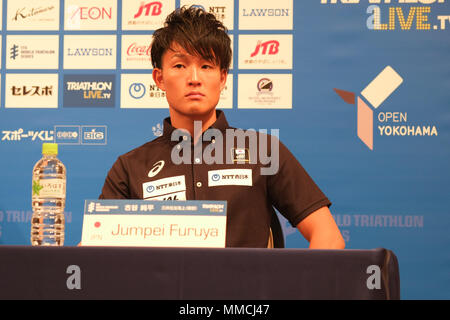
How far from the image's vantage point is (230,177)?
5.28 ft

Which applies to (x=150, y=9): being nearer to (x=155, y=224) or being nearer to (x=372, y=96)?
(x=372, y=96)

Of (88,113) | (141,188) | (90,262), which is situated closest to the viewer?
(90,262)

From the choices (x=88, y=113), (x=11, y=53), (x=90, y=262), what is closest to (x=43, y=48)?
(x=11, y=53)

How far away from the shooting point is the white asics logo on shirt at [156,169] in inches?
64.3

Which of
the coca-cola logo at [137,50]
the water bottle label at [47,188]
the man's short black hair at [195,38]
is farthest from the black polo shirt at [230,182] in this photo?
the coca-cola logo at [137,50]

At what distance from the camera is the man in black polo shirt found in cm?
158

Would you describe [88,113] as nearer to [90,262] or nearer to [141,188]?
[141,188]

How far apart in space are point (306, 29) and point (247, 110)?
1.74ft

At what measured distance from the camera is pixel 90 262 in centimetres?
95

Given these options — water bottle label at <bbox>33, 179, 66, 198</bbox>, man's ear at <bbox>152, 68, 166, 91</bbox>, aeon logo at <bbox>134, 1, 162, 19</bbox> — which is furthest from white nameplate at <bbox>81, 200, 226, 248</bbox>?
aeon logo at <bbox>134, 1, 162, 19</bbox>

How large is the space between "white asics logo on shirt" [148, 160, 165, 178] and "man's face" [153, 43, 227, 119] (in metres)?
0.17

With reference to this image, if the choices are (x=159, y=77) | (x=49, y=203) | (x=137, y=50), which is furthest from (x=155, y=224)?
(x=137, y=50)

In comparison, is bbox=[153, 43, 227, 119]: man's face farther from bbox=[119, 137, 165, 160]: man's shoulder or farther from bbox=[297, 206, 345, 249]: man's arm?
bbox=[297, 206, 345, 249]: man's arm

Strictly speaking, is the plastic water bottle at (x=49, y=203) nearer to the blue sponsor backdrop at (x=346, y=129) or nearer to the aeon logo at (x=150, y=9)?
the blue sponsor backdrop at (x=346, y=129)
